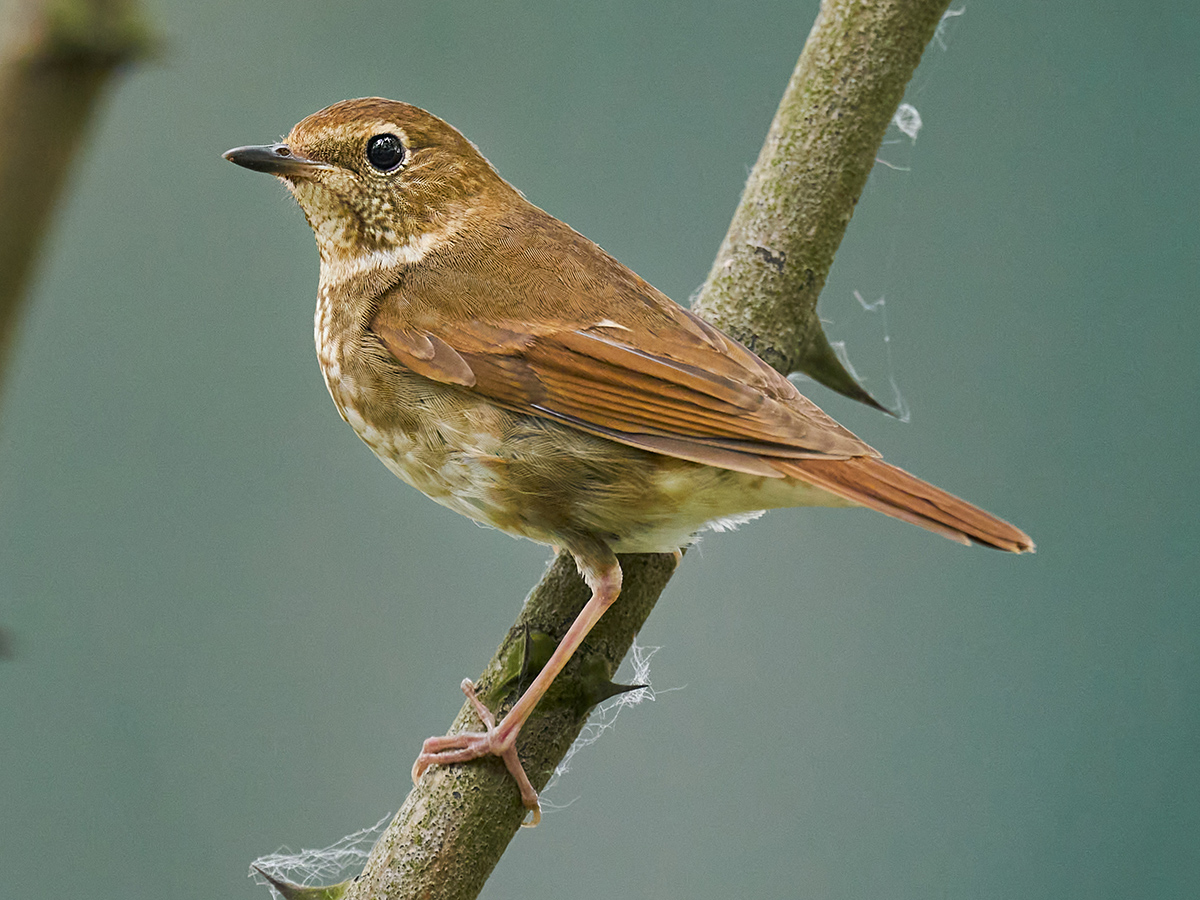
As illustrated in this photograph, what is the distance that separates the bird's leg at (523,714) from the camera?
1512mm

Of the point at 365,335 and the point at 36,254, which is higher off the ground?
the point at 36,254

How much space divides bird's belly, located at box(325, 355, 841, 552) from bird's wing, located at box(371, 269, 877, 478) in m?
0.03

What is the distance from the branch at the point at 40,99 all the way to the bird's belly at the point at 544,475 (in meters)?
0.98

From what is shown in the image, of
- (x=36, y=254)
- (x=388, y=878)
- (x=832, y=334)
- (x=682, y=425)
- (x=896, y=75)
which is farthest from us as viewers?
(x=832, y=334)

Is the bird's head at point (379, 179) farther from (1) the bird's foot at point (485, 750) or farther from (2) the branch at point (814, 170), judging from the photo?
(1) the bird's foot at point (485, 750)

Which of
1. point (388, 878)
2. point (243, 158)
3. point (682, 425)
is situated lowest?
point (388, 878)

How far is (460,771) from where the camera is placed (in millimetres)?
1526

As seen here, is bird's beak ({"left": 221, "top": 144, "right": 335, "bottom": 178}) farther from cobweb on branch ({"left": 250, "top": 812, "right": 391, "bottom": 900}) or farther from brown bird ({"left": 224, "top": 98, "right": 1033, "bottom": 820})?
cobweb on branch ({"left": 250, "top": 812, "right": 391, "bottom": 900})

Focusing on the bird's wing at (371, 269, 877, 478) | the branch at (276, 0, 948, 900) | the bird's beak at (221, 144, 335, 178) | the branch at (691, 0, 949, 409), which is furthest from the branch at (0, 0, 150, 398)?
the branch at (691, 0, 949, 409)

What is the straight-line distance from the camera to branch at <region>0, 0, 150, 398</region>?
2.03ft

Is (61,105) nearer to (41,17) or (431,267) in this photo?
(41,17)

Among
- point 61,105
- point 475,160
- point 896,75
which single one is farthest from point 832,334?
point 61,105

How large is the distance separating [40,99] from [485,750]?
105 cm

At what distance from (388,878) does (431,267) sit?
2.72ft
